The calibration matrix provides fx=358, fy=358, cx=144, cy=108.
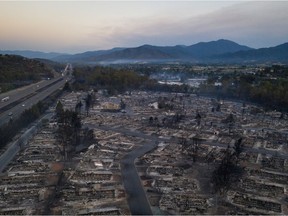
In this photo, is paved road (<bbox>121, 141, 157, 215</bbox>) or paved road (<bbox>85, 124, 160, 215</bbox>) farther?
paved road (<bbox>85, 124, 160, 215</bbox>)

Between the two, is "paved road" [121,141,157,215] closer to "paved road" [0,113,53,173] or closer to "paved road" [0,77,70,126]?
"paved road" [0,113,53,173]

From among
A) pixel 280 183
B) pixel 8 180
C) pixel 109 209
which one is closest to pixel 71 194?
pixel 109 209

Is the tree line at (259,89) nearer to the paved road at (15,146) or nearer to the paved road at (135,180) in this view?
the paved road at (135,180)

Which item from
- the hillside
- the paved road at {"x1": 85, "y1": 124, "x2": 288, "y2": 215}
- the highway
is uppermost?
the hillside

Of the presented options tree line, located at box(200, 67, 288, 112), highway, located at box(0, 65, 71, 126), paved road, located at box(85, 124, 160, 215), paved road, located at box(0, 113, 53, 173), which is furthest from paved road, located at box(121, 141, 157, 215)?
tree line, located at box(200, 67, 288, 112)

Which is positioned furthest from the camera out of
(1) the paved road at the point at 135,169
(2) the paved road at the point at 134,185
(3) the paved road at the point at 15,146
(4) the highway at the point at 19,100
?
(4) the highway at the point at 19,100

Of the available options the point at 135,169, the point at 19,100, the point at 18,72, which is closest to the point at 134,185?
the point at 135,169

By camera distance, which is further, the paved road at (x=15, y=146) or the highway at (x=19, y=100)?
the highway at (x=19, y=100)

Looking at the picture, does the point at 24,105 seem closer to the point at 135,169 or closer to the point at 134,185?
the point at 135,169

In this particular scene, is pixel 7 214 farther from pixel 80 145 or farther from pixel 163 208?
pixel 80 145

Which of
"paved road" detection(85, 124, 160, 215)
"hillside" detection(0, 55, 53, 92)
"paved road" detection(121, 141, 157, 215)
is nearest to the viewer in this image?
"paved road" detection(121, 141, 157, 215)

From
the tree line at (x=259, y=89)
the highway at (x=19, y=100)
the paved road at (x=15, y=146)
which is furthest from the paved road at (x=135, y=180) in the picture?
the tree line at (x=259, y=89)
